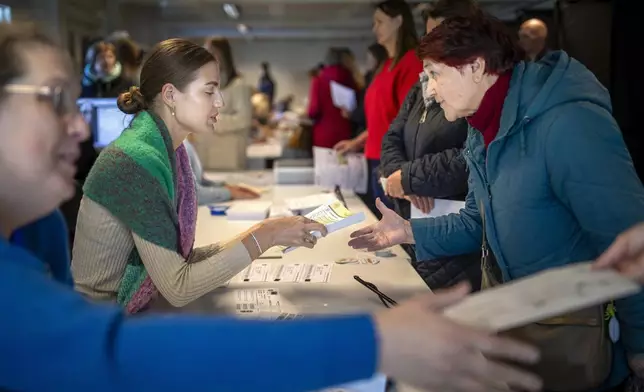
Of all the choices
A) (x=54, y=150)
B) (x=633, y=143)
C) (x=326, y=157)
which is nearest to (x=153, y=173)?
(x=54, y=150)

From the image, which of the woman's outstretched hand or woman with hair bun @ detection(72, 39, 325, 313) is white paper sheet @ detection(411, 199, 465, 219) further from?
woman with hair bun @ detection(72, 39, 325, 313)

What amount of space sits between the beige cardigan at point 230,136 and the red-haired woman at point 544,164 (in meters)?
3.48

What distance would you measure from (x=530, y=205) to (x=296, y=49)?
16.1 m

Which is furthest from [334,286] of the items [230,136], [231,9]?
[231,9]

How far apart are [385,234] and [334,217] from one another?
17 centimetres

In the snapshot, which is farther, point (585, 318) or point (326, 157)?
point (326, 157)

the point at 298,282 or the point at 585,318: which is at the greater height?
the point at 585,318

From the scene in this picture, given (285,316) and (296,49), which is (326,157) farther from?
(296,49)

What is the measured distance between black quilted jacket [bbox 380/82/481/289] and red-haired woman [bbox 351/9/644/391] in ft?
1.72

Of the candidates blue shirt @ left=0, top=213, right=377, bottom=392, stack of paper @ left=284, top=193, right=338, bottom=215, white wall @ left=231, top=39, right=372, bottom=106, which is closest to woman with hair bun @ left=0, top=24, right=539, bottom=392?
blue shirt @ left=0, top=213, right=377, bottom=392

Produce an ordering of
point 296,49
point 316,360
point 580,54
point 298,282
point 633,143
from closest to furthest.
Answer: point 316,360 → point 298,282 → point 633,143 → point 580,54 → point 296,49

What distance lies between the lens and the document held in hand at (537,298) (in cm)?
86

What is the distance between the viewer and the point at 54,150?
33.7 inches

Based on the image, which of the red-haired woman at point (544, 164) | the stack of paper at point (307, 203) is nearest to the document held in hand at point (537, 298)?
the red-haired woman at point (544, 164)
